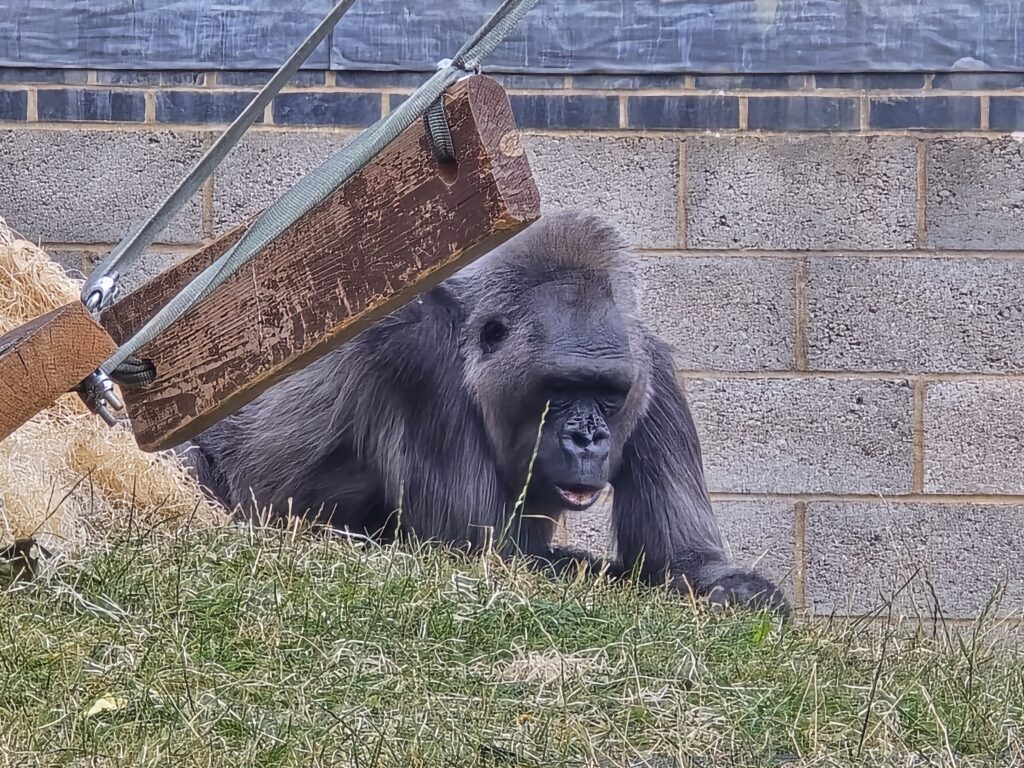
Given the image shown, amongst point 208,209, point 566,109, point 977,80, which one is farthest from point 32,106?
point 977,80

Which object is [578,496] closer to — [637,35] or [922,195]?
[637,35]

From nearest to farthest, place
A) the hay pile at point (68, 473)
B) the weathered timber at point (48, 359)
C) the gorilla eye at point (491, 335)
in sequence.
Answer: the weathered timber at point (48, 359) → the hay pile at point (68, 473) → the gorilla eye at point (491, 335)

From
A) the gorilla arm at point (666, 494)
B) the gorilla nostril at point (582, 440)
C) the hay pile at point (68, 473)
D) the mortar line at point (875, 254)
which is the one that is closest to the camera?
the hay pile at point (68, 473)

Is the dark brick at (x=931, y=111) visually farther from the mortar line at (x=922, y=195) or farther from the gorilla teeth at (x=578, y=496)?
the gorilla teeth at (x=578, y=496)

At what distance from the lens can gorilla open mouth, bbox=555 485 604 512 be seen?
5352 millimetres

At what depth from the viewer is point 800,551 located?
6.83 m

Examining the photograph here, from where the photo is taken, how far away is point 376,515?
5.99 m

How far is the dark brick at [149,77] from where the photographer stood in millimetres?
6691

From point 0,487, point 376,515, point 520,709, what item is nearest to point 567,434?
point 376,515

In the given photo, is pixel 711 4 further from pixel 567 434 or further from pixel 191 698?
pixel 191 698

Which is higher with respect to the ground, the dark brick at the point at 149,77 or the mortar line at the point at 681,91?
the dark brick at the point at 149,77

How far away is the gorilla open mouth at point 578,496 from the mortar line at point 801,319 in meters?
1.76

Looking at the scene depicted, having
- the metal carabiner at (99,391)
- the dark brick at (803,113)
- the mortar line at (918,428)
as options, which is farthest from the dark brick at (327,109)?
the metal carabiner at (99,391)

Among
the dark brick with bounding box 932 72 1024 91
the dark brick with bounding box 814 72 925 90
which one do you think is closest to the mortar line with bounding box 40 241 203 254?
the dark brick with bounding box 814 72 925 90
